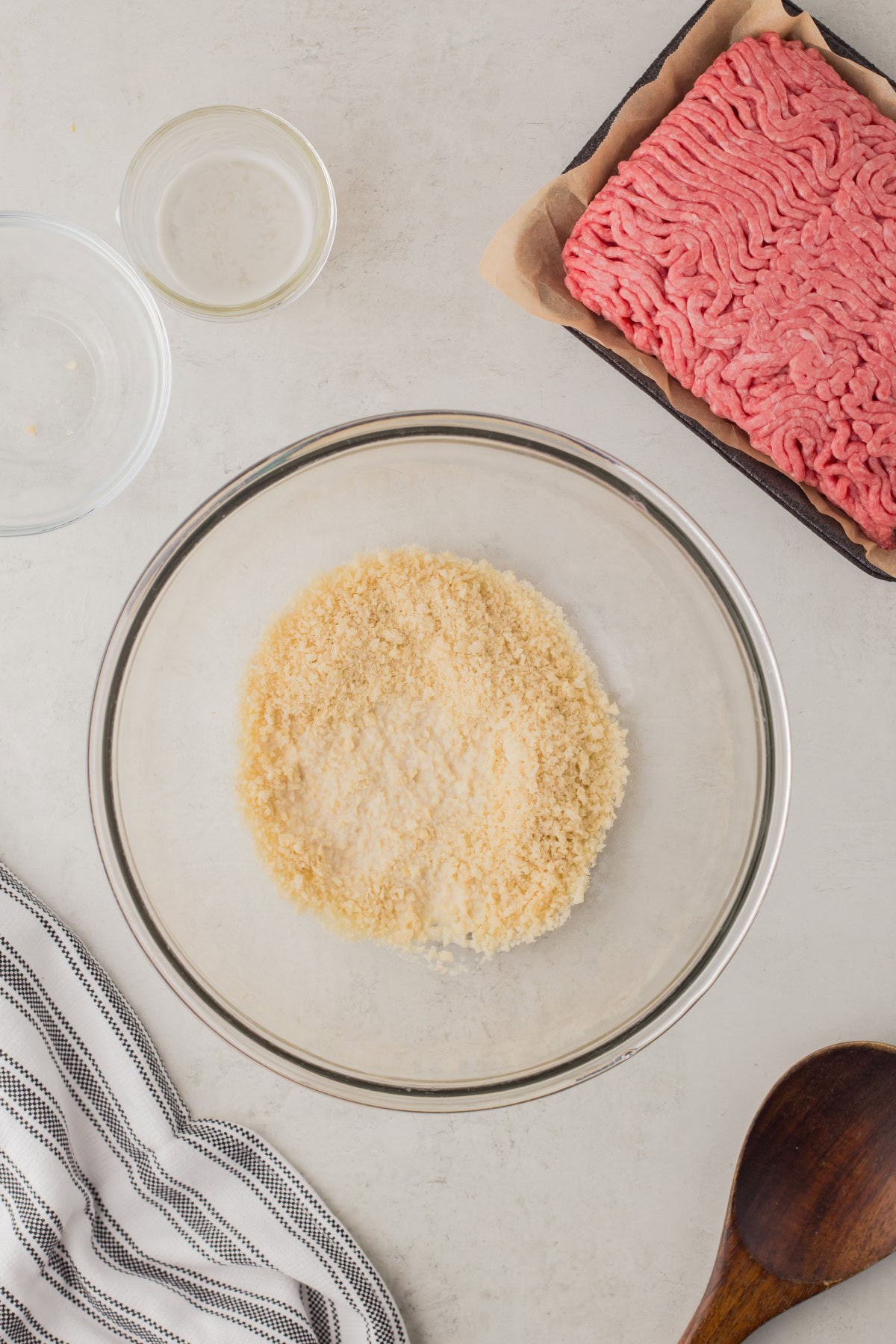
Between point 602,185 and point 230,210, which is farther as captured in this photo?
point 230,210

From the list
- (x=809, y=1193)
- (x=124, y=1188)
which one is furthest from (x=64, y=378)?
(x=809, y=1193)

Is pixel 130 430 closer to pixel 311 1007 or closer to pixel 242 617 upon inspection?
pixel 242 617

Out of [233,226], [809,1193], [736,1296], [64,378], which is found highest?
[233,226]

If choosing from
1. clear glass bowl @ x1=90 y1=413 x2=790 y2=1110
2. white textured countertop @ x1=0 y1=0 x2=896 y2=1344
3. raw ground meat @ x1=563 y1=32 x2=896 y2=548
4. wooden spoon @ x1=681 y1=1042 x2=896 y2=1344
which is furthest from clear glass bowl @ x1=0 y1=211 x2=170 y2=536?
wooden spoon @ x1=681 y1=1042 x2=896 y2=1344

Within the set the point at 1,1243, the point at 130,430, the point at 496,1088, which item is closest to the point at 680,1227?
the point at 496,1088

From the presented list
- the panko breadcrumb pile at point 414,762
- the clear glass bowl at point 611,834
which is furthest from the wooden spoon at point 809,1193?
the panko breadcrumb pile at point 414,762

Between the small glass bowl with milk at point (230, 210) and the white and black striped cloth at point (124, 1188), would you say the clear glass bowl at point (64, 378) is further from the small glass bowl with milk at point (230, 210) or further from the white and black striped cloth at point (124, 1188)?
the white and black striped cloth at point (124, 1188)

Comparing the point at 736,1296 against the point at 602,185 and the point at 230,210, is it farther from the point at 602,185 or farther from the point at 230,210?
the point at 230,210
